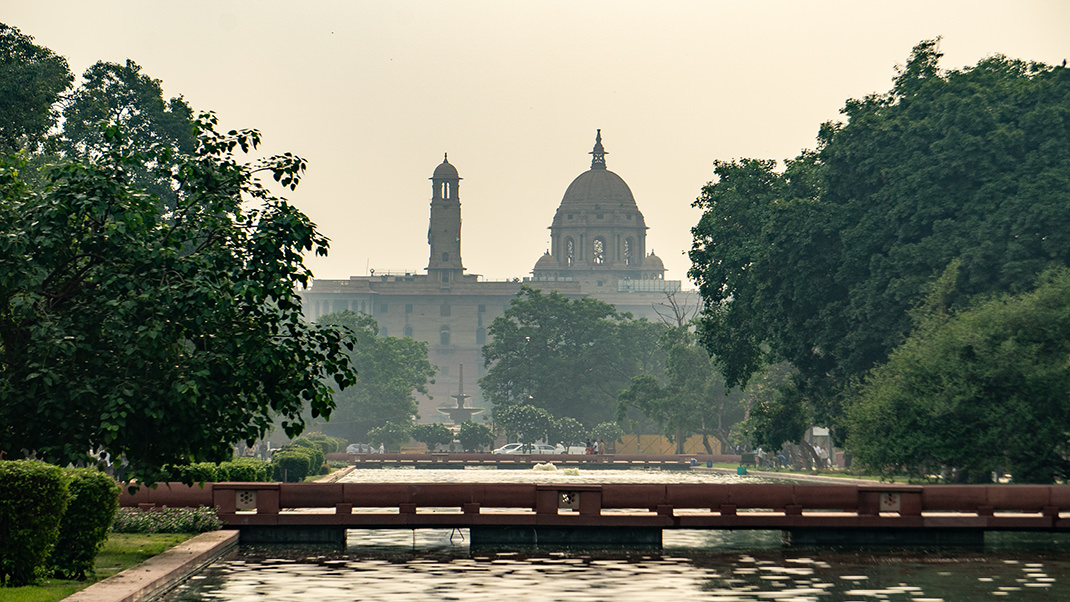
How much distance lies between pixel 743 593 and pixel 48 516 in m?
8.29

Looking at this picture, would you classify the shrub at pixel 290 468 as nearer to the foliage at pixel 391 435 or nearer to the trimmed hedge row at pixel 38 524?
the trimmed hedge row at pixel 38 524

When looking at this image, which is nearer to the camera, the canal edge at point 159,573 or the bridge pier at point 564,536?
the canal edge at point 159,573

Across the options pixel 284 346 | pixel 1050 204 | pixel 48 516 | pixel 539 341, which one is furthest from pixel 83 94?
pixel 539 341

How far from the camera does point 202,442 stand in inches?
804

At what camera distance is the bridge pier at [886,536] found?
25.5m

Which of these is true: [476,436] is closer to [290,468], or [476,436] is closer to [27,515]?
[290,468]

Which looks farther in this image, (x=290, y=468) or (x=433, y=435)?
(x=433, y=435)

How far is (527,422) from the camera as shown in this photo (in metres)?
100

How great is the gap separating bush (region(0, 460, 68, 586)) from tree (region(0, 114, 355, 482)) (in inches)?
116

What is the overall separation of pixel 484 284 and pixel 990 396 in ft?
472

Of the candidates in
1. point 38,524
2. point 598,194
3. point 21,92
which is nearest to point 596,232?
point 598,194

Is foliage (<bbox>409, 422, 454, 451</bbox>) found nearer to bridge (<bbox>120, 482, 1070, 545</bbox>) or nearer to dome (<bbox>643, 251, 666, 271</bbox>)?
bridge (<bbox>120, 482, 1070, 545</bbox>)

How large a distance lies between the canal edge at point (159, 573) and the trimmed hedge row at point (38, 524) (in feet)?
1.95

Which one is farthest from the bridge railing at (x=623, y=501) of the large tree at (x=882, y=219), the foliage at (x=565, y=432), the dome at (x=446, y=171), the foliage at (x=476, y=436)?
the dome at (x=446, y=171)
